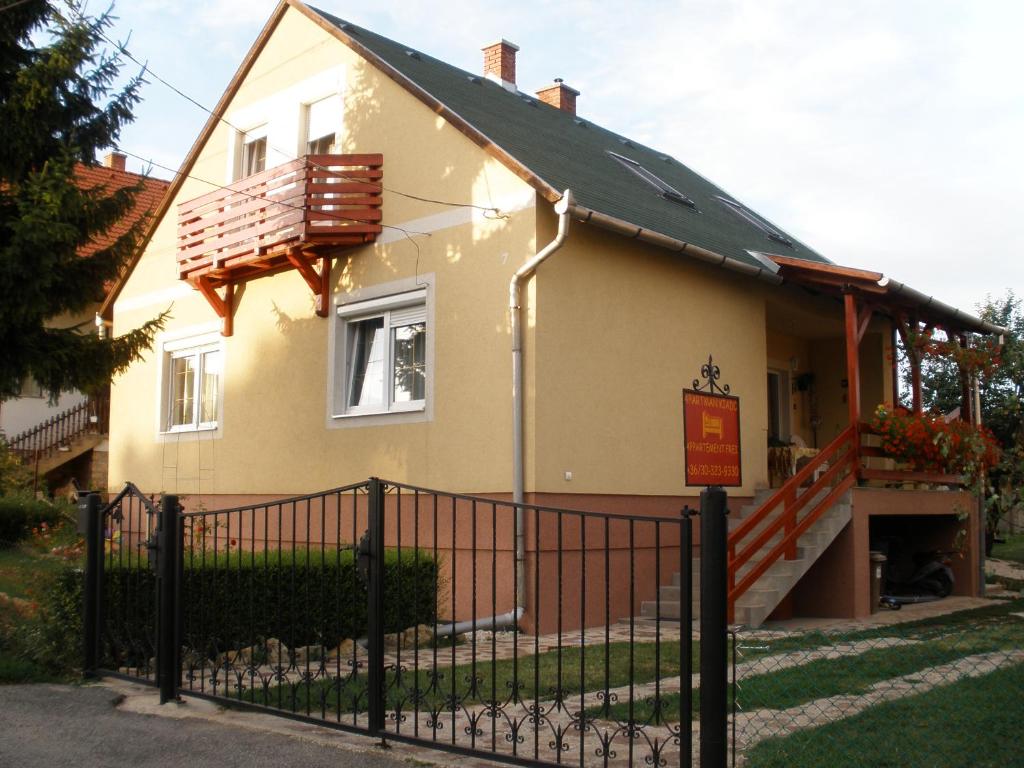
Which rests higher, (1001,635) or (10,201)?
(10,201)

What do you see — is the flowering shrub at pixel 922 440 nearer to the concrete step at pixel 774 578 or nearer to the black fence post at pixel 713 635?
the concrete step at pixel 774 578

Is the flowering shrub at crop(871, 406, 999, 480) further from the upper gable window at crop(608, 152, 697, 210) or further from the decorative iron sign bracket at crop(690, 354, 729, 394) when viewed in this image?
the upper gable window at crop(608, 152, 697, 210)

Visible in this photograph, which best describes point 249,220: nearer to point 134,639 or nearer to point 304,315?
point 304,315

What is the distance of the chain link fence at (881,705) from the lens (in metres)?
5.57

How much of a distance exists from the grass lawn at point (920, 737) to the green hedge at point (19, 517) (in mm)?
14453

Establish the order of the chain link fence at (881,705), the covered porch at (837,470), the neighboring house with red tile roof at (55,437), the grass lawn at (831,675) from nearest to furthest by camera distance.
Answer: the chain link fence at (881,705)
the grass lawn at (831,675)
the covered porch at (837,470)
the neighboring house with red tile roof at (55,437)

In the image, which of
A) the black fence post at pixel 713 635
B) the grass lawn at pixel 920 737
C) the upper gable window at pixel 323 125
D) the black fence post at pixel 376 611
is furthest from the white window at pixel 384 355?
the black fence post at pixel 713 635

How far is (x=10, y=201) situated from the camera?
1215 cm

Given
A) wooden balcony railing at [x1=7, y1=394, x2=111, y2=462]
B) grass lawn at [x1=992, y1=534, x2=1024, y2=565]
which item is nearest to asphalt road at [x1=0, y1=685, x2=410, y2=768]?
wooden balcony railing at [x1=7, y1=394, x2=111, y2=462]

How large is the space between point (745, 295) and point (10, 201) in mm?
9047

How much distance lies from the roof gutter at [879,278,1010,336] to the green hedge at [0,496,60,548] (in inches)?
527

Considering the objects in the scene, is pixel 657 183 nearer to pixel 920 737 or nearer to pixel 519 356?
pixel 519 356

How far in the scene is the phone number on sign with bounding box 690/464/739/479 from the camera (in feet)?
33.9

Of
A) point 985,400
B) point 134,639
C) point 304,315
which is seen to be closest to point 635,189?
point 304,315
